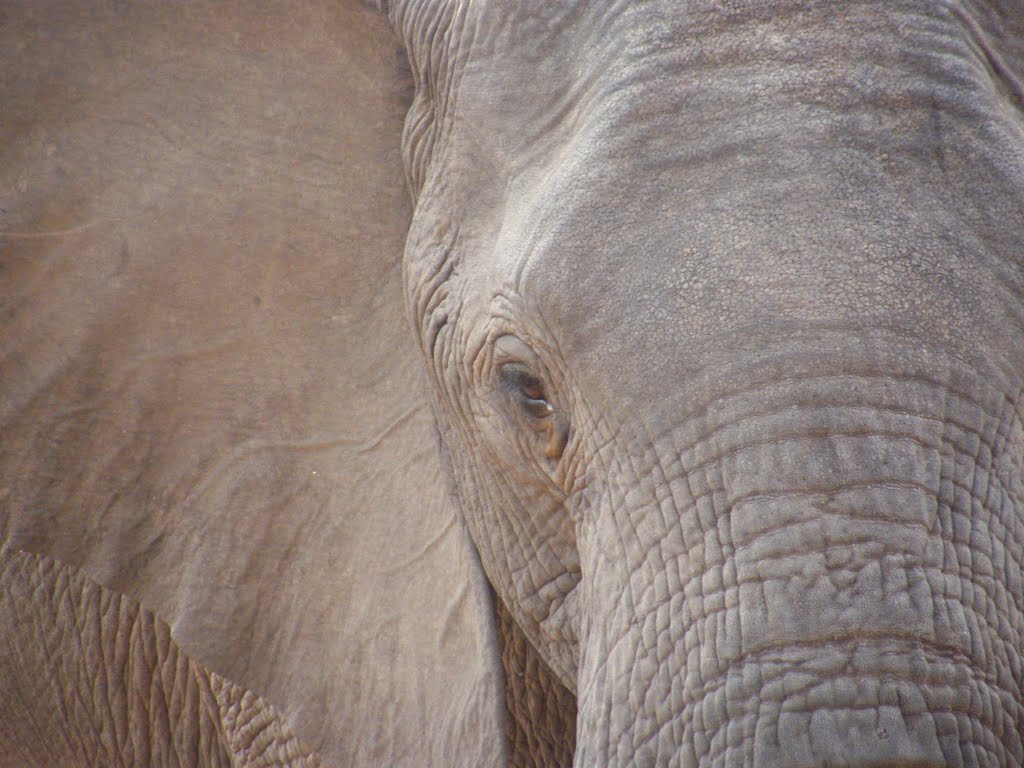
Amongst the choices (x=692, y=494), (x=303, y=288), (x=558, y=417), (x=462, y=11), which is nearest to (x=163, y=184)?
(x=303, y=288)

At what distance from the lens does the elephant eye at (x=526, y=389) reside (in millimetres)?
1551

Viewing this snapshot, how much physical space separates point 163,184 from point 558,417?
2.61 ft

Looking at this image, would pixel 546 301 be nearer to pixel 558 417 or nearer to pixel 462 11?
pixel 558 417

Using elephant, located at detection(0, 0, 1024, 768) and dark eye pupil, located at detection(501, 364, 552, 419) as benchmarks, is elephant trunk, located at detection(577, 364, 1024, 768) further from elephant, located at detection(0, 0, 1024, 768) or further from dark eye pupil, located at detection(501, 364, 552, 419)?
dark eye pupil, located at detection(501, 364, 552, 419)

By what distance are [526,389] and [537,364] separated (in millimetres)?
81

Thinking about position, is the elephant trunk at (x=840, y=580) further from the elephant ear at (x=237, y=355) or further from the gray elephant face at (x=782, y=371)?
the elephant ear at (x=237, y=355)

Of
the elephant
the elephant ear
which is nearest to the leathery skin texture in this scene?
the elephant

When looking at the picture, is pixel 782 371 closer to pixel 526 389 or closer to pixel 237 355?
pixel 526 389

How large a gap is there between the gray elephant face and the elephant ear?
0.47 m

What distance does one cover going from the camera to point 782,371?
1.24 metres

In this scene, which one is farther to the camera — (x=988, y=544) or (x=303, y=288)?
(x=303, y=288)

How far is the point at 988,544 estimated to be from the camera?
129 cm

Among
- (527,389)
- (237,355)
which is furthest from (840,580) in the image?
(237,355)

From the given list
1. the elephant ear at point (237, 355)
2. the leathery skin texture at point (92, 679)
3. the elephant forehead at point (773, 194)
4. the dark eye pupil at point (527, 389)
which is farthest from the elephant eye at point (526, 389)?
the leathery skin texture at point (92, 679)
